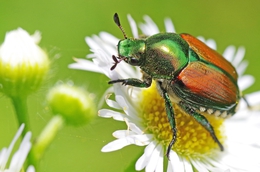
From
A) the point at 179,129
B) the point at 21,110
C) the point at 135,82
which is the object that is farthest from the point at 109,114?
the point at 179,129

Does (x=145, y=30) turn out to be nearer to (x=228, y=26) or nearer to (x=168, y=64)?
(x=168, y=64)

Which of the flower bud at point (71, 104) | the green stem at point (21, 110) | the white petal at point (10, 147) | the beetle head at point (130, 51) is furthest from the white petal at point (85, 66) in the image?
the white petal at point (10, 147)

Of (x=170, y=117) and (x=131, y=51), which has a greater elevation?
(x=131, y=51)

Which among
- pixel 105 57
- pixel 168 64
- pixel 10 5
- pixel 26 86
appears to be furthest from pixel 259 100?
pixel 10 5

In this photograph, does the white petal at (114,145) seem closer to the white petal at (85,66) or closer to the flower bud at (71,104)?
the flower bud at (71,104)

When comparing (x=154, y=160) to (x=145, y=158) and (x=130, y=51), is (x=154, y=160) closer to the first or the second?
(x=145, y=158)

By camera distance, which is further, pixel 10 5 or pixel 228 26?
pixel 228 26
